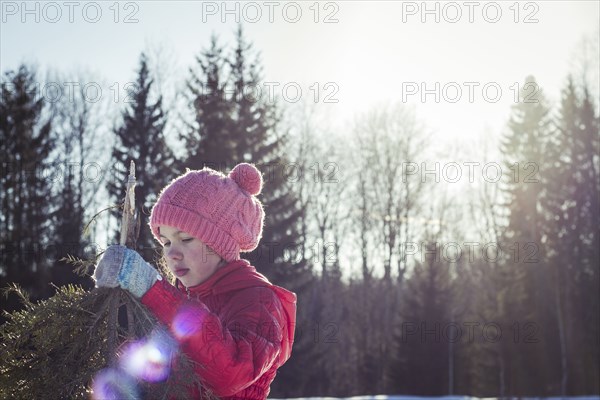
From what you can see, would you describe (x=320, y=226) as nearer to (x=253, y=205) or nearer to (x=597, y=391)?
(x=597, y=391)

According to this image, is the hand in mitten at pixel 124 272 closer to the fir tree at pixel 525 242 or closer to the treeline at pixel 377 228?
the treeline at pixel 377 228

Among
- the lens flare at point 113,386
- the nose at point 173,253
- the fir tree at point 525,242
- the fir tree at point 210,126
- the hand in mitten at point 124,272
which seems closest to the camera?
the lens flare at point 113,386

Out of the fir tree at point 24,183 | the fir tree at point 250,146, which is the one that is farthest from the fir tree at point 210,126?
the fir tree at point 24,183

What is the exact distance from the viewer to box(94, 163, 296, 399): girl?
224cm

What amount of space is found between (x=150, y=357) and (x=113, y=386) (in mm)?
152

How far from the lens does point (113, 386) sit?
6.68 feet

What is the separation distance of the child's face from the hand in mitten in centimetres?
68

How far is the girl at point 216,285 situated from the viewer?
88.3 inches

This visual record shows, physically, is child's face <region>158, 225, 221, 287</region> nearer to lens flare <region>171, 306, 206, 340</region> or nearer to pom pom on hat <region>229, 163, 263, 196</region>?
pom pom on hat <region>229, 163, 263, 196</region>

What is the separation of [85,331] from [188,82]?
2203 cm

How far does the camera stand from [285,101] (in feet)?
96.0

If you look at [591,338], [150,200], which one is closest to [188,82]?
[150,200]

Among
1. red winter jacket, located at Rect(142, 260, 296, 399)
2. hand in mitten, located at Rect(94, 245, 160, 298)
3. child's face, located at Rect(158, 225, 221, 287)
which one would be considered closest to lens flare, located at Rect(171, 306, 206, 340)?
red winter jacket, located at Rect(142, 260, 296, 399)

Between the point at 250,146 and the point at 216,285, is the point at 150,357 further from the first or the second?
the point at 250,146
